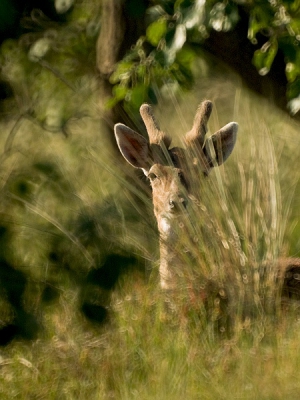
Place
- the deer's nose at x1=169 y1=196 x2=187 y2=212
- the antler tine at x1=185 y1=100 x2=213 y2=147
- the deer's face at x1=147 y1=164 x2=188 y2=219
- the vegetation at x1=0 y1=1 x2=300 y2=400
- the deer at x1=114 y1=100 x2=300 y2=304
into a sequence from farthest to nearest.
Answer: the antler tine at x1=185 y1=100 x2=213 y2=147, the deer's face at x1=147 y1=164 x2=188 y2=219, the deer's nose at x1=169 y1=196 x2=187 y2=212, the deer at x1=114 y1=100 x2=300 y2=304, the vegetation at x1=0 y1=1 x2=300 y2=400

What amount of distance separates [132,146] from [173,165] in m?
0.98

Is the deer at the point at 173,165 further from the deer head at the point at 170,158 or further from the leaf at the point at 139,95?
the leaf at the point at 139,95

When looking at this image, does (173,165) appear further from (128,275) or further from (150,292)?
(128,275)

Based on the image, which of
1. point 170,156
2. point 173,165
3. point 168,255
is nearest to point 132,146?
point 170,156

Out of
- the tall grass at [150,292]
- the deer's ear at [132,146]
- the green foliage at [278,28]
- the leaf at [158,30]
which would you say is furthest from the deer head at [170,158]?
the leaf at [158,30]

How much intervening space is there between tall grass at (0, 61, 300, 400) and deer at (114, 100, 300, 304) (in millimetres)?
105

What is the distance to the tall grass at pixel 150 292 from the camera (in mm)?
2705

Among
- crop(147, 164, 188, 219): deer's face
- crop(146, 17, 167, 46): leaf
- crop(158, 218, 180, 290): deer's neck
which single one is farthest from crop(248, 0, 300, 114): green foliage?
crop(158, 218, 180, 290): deer's neck

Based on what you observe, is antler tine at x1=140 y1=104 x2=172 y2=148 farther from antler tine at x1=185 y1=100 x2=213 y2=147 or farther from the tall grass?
the tall grass

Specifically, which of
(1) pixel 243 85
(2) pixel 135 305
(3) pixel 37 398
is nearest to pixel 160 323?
(2) pixel 135 305

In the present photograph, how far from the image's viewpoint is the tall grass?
2705 mm

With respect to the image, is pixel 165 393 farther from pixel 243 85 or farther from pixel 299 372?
pixel 243 85

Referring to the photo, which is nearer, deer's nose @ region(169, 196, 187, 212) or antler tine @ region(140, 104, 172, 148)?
deer's nose @ region(169, 196, 187, 212)

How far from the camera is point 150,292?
16.5 feet
